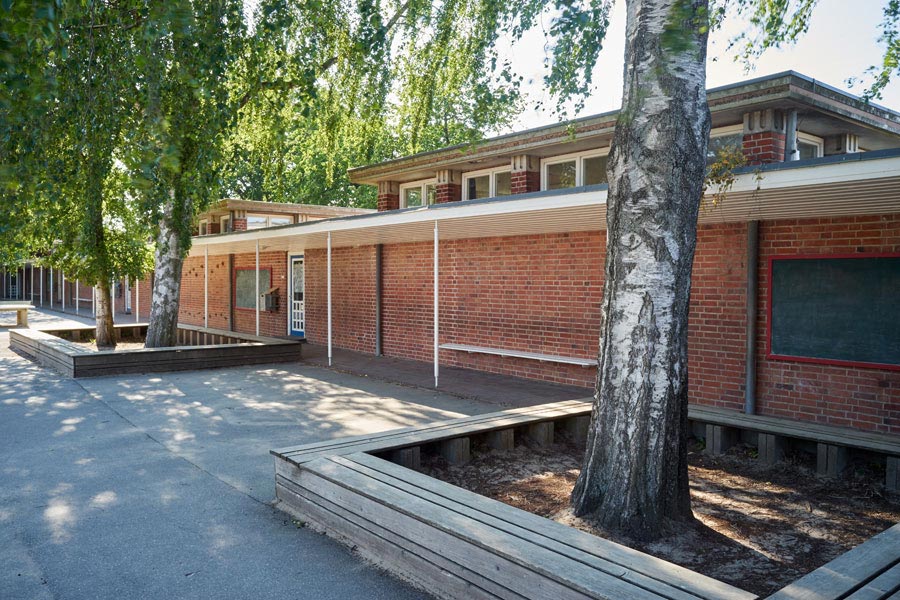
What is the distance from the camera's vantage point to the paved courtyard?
3.76 metres

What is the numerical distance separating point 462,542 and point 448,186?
34.5 feet

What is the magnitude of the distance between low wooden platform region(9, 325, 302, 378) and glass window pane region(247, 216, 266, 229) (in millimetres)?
7878

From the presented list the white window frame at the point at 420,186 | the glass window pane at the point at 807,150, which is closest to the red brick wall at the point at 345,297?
the white window frame at the point at 420,186

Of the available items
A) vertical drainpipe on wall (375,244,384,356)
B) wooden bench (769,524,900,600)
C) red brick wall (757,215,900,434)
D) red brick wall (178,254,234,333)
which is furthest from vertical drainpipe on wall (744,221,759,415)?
red brick wall (178,254,234,333)

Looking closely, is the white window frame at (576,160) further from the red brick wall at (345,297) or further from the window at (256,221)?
the window at (256,221)

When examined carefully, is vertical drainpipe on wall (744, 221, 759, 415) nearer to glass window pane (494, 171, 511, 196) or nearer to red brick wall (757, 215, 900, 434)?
red brick wall (757, 215, 900, 434)

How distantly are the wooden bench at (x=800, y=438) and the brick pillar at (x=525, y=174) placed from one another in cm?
597

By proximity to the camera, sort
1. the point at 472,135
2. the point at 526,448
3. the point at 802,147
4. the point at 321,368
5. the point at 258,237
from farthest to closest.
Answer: the point at 258,237
the point at 321,368
the point at 802,147
the point at 472,135
the point at 526,448

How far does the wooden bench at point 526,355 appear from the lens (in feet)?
32.0

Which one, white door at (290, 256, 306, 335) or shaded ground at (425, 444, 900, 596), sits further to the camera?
white door at (290, 256, 306, 335)

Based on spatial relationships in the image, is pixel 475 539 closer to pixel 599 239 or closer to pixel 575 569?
pixel 575 569

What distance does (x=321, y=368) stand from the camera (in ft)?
41.1

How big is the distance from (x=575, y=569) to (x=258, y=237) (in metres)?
12.3

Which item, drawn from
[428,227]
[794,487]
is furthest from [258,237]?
[794,487]
